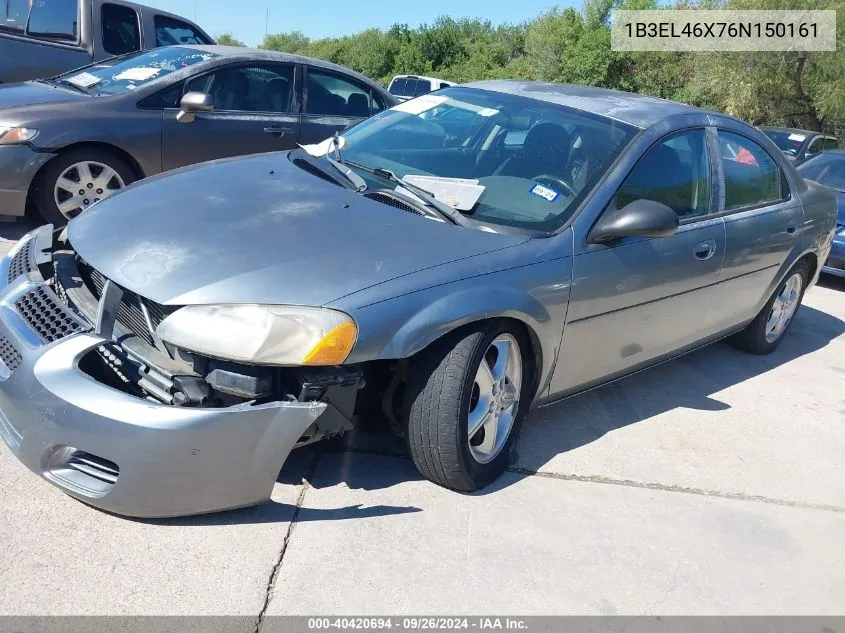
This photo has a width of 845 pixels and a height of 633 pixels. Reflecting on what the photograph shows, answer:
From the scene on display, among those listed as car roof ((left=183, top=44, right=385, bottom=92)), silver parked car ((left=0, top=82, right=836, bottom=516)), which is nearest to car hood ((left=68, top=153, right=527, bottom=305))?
silver parked car ((left=0, top=82, right=836, bottom=516))

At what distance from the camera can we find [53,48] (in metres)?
8.22

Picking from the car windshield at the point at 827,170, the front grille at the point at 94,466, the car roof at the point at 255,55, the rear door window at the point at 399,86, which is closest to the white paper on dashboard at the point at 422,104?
the car roof at the point at 255,55

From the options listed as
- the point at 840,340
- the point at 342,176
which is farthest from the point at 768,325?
the point at 342,176

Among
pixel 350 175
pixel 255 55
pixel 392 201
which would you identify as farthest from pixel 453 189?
pixel 255 55

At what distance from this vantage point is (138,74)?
6281 millimetres

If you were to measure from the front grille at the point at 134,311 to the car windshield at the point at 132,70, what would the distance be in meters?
3.49

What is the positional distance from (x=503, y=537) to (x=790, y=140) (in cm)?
1137

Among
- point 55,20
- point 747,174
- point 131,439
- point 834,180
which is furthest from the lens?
point 55,20

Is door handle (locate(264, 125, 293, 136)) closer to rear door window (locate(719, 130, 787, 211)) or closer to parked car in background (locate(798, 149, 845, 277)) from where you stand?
rear door window (locate(719, 130, 787, 211))

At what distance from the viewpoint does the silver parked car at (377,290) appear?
8.50ft

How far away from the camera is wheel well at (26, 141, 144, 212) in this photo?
5.47 meters

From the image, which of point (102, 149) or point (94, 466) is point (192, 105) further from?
point (94, 466)

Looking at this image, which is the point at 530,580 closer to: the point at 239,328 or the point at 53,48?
the point at 239,328

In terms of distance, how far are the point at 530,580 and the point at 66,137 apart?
442 cm
